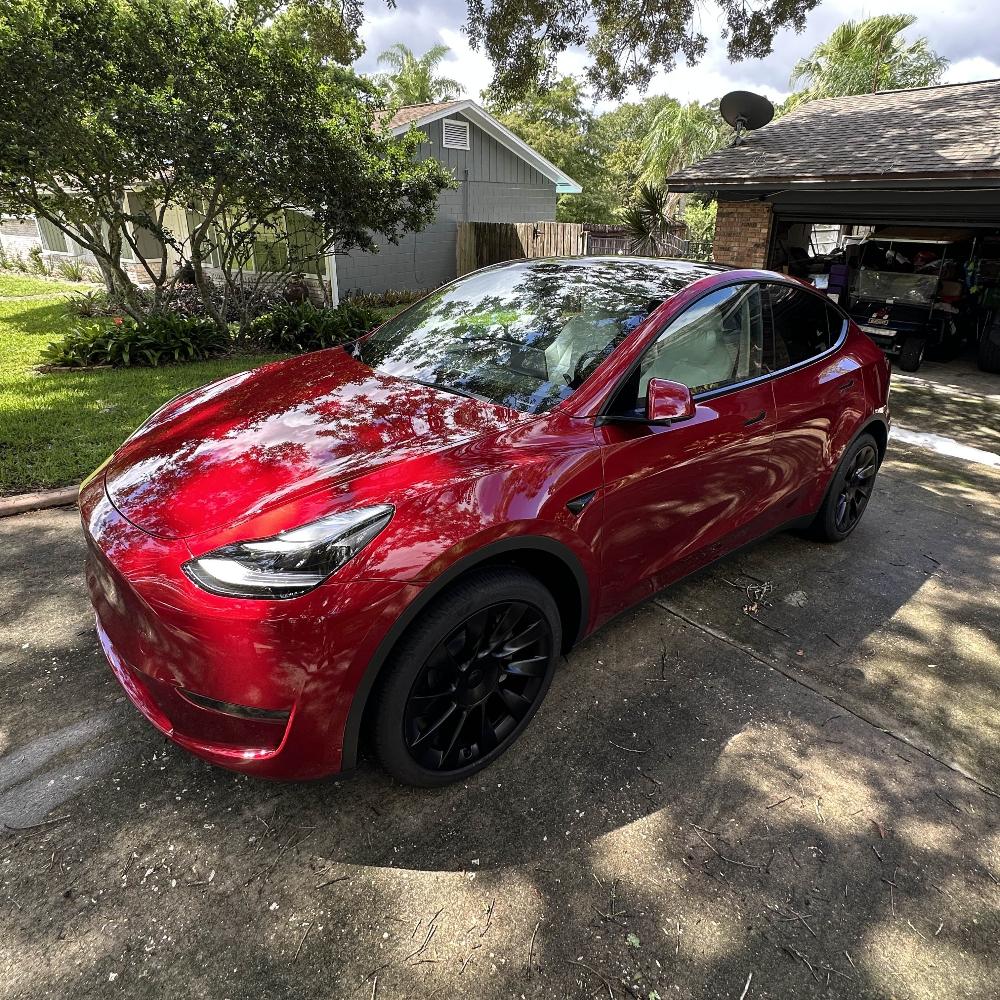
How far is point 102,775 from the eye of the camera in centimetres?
220

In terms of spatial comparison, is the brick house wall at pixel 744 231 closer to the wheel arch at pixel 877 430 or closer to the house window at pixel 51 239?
the wheel arch at pixel 877 430

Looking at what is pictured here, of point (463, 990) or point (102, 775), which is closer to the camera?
point (463, 990)

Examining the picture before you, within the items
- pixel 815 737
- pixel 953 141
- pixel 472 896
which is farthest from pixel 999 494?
pixel 953 141

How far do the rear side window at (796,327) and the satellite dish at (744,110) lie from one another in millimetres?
8312

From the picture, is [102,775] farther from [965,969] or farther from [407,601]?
[965,969]

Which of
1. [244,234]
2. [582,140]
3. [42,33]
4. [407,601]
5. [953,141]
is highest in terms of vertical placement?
[582,140]

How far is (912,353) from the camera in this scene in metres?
9.12

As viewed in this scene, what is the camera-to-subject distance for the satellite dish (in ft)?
33.5

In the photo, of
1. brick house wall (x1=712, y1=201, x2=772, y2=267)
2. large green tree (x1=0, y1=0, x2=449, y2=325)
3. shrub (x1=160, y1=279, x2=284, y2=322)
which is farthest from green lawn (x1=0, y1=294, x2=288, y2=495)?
brick house wall (x1=712, y1=201, x2=772, y2=267)

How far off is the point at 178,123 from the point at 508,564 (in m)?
7.46

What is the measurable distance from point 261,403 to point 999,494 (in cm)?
537

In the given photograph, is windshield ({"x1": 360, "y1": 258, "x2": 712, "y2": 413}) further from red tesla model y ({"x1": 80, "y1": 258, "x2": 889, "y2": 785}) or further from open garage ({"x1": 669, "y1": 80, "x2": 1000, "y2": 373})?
open garage ({"x1": 669, "y1": 80, "x2": 1000, "y2": 373})

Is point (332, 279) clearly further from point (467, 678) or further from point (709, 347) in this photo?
point (467, 678)

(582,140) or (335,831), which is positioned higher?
(582,140)
